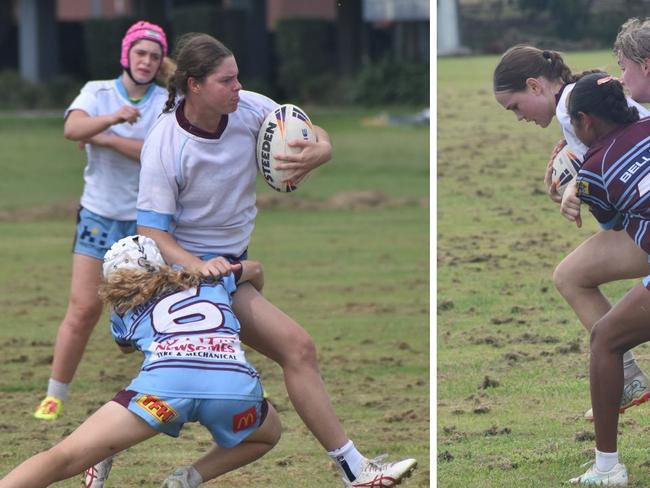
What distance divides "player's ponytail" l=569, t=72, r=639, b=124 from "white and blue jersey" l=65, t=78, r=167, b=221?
2557mm

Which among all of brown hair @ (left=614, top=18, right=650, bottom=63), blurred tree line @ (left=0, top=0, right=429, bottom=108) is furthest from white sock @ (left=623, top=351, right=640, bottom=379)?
blurred tree line @ (left=0, top=0, right=429, bottom=108)

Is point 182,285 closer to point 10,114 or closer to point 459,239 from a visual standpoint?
point 459,239

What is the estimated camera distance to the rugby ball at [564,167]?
5.97 m

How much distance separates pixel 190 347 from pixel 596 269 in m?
1.94

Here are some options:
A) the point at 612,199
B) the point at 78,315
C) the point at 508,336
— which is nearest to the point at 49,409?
the point at 78,315

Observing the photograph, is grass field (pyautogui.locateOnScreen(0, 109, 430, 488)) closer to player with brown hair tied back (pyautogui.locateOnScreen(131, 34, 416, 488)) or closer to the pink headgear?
player with brown hair tied back (pyautogui.locateOnScreen(131, 34, 416, 488))

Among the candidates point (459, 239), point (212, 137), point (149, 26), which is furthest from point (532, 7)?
point (212, 137)

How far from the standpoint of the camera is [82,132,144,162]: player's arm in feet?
24.0

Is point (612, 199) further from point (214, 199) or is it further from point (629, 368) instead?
point (214, 199)

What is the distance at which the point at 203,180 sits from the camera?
17.9ft

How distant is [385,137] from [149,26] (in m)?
17.5

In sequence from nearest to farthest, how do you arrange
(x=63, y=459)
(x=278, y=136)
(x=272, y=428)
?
1. (x=63, y=459)
2. (x=272, y=428)
3. (x=278, y=136)

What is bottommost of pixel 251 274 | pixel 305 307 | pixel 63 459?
pixel 305 307

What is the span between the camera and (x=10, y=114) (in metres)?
28.9
